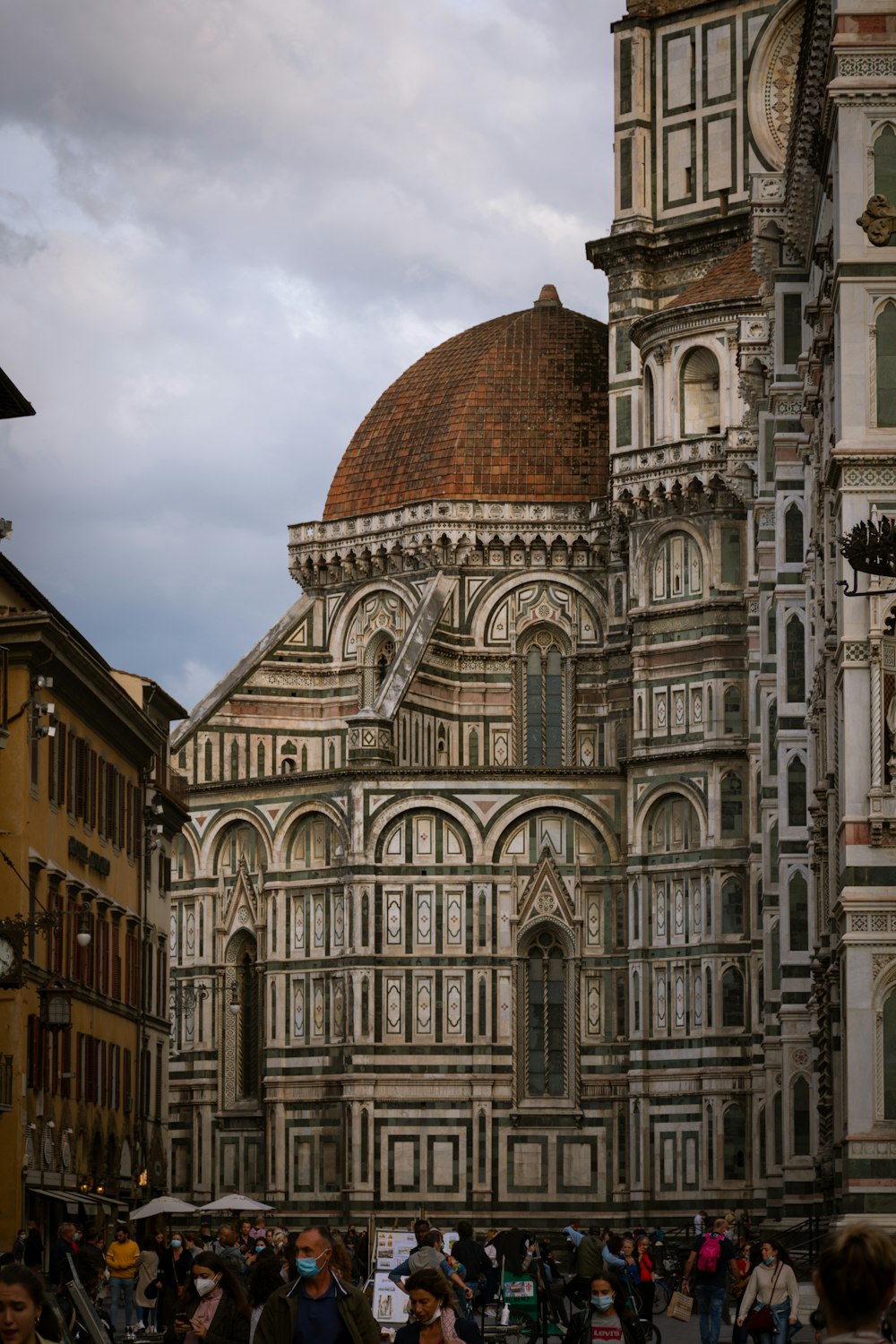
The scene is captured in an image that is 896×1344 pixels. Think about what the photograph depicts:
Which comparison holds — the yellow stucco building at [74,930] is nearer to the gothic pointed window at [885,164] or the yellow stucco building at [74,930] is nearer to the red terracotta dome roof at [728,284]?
the gothic pointed window at [885,164]

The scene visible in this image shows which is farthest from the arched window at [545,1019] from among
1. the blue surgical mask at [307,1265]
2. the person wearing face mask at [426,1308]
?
the person wearing face mask at [426,1308]

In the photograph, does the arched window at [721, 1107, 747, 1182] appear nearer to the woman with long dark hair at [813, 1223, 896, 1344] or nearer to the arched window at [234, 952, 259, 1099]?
the arched window at [234, 952, 259, 1099]

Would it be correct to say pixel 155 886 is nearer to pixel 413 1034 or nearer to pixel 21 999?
pixel 413 1034

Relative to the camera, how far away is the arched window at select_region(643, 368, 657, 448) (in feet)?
225

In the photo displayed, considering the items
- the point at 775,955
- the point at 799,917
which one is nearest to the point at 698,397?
the point at 775,955

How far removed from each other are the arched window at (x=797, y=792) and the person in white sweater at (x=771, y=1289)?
21.9 metres

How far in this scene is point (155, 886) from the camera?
59281 mm

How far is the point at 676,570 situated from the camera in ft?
222

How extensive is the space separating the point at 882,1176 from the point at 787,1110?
15380 millimetres

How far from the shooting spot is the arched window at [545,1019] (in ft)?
221

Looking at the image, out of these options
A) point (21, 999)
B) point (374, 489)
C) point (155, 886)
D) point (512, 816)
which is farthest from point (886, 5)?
point (374, 489)

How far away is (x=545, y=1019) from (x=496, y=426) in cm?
1544

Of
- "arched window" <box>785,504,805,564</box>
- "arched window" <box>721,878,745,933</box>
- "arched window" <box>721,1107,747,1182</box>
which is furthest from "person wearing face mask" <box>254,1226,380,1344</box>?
"arched window" <box>721,878,745,933</box>

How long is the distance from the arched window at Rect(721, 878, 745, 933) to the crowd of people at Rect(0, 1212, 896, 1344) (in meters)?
24.2
